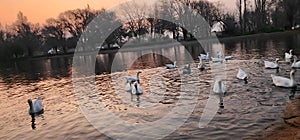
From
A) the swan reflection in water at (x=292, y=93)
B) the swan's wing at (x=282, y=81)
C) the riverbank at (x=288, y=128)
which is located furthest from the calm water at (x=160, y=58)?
the riverbank at (x=288, y=128)

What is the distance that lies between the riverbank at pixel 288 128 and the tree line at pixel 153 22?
62931mm

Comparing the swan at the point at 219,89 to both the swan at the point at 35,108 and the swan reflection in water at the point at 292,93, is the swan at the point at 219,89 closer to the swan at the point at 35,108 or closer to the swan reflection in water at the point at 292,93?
the swan reflection in water at the point at 292,93

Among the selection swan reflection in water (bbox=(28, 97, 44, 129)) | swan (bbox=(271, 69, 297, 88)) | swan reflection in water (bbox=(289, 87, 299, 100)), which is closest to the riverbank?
swan reflection in water (bbox=(289, 87, 299, 100))

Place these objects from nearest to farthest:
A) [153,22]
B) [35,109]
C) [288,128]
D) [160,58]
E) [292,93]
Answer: [288,128] → [292,93] → [35,109] → [160,58] → [153,22]

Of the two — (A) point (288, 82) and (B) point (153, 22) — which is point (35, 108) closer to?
(A) point (288, 82)

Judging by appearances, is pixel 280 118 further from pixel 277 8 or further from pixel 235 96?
pixel 277 8

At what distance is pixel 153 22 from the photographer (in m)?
78.4

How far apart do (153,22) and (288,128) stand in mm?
71799

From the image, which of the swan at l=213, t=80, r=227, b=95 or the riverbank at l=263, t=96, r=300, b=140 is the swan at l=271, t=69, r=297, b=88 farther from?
the riverbank at l=263, t=96, r=300, b=140

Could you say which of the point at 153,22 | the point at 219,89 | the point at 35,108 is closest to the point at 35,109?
the point at 35,108

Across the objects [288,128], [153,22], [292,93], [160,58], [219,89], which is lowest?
[288,128]

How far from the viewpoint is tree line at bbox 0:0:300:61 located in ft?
243

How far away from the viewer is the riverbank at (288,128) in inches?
291

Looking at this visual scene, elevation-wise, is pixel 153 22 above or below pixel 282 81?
above
